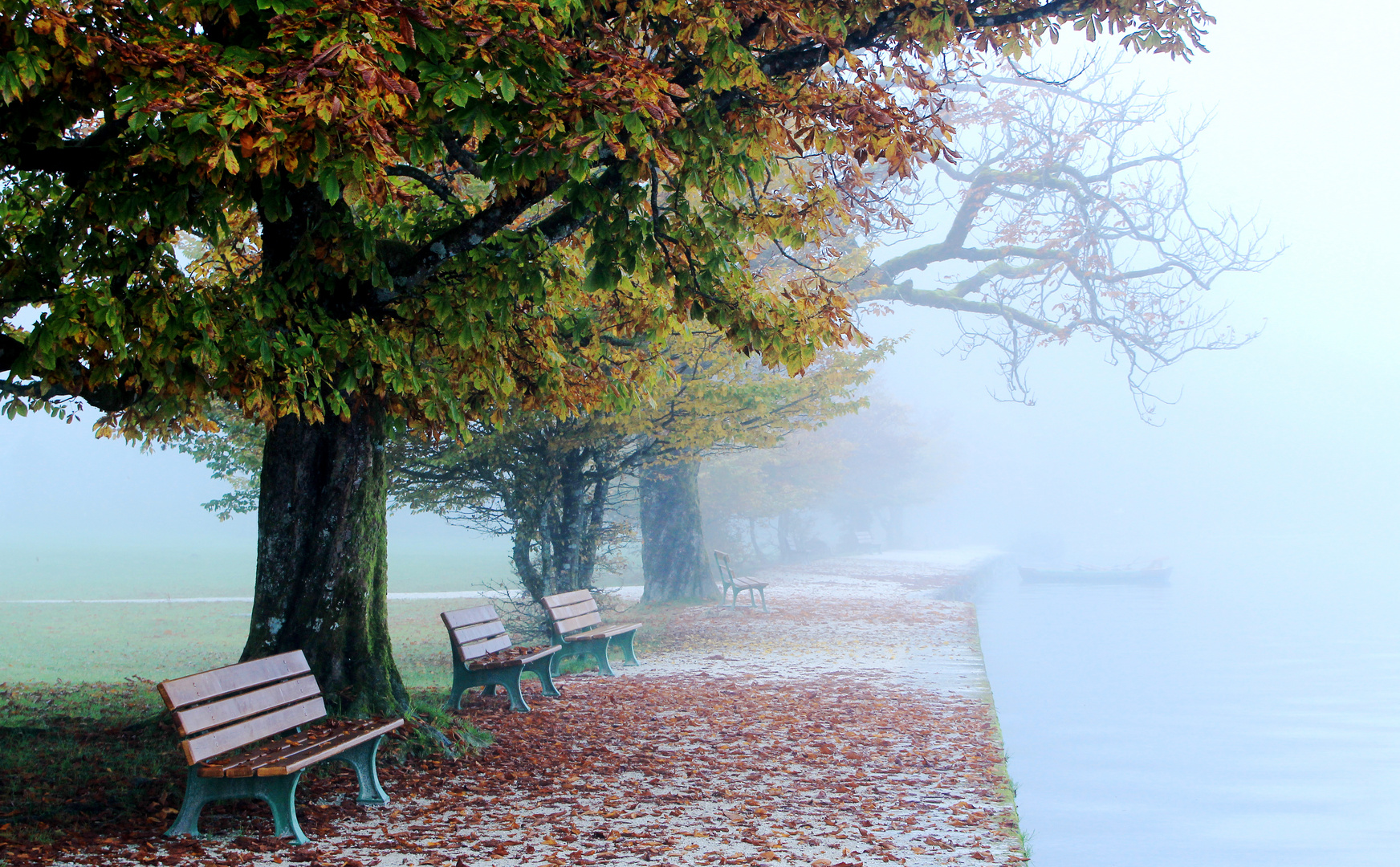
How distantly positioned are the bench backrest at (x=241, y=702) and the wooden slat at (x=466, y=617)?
2376mm

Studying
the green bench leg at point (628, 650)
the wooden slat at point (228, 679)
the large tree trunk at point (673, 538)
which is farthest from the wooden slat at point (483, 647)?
the large tree trunk at point (673, 538)

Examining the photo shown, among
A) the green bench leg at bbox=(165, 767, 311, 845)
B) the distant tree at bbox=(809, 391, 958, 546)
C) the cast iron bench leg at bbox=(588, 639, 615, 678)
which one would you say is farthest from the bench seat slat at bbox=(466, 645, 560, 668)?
the distant tree at bbox=(809, 391, 958, 546)

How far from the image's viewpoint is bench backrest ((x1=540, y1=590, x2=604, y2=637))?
34.8ft

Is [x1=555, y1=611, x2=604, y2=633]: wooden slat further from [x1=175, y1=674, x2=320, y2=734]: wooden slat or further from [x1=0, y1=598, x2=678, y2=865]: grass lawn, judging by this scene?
[x1=175, y1=674, x2=320, y2=734]: wooden slat

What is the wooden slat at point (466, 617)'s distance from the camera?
8461 millimetres

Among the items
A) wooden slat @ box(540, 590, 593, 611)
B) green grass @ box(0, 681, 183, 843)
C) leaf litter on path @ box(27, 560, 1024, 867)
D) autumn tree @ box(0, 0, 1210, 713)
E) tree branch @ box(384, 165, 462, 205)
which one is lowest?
leaf litter on path @ box(27, 560, 1024, 867)

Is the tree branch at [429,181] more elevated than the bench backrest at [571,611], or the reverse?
the tree branch at [429,181]

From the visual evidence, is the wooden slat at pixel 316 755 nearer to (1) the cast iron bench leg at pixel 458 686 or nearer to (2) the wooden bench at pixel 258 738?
(2) the wooden bench at pixel 258 738

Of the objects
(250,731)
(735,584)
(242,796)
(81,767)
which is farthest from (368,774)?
(735,584)

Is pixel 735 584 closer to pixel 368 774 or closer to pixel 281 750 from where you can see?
pixel 368 774

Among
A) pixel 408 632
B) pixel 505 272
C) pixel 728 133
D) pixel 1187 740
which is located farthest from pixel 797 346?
A: pixel 408 632

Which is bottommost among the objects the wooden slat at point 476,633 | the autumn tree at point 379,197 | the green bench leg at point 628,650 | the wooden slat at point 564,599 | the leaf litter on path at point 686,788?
the leaf litter on path at point 686,788

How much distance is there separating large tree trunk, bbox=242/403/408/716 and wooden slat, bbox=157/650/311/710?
3.33 feet

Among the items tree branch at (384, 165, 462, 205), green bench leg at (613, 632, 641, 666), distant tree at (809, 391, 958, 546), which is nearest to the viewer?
tree branch at (384, 165, 462, 205)
